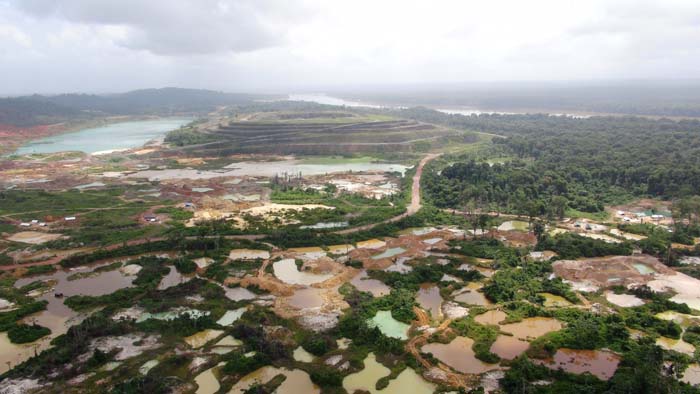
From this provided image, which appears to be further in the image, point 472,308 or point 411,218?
point 411,218

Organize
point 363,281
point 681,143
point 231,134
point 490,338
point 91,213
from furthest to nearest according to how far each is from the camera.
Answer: point 231,134 → point 681,143 → point 91,213 → point 363,281 → point 490,338

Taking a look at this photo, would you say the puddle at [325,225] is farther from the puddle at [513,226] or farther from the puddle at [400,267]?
the puddle at [513,226]

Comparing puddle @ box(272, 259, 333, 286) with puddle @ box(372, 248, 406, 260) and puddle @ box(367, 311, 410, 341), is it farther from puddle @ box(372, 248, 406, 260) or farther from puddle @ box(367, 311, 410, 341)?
puddle @ box(367, 311, 410, 341)

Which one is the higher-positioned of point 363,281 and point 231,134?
point 231,134

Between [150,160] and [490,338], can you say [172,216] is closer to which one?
[490,338]

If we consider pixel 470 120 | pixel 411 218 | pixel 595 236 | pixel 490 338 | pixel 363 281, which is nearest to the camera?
pixel 490 338

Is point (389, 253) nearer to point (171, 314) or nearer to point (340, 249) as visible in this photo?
point (340, 249)

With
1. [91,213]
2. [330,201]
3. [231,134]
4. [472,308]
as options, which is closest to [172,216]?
[91,213]

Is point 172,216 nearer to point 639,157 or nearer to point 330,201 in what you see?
point 330,201

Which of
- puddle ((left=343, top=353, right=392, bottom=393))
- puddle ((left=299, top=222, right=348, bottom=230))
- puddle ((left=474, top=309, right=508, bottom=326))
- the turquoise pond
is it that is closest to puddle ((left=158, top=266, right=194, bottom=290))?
puddle ((left=299, top=222, right=348, bottom=230))
